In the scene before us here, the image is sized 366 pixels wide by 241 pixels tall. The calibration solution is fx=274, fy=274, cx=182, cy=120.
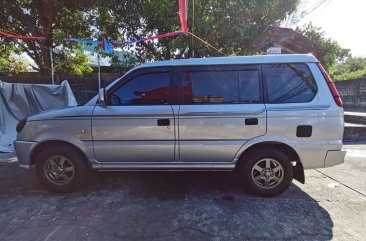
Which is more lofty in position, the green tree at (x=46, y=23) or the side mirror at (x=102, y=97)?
the green tree at (x=46, y=23)

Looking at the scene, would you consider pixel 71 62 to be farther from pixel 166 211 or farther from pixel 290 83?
pixel 290 83

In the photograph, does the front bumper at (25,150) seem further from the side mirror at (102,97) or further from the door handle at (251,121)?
the door handle at (251,121)

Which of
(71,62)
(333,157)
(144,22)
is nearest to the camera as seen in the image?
(333,157)

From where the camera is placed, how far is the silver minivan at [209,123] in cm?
380

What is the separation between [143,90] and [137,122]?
1.61 ft

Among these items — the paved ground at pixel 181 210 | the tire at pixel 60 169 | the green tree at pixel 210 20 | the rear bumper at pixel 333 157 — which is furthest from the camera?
the green tree at pixel 210 20

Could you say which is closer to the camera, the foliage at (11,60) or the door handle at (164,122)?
the door handle at (164,122)

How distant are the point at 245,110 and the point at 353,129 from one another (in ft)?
23.4

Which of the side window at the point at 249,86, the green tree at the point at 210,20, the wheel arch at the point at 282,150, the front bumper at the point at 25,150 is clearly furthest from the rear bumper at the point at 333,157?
the green tree at the point at 210,20

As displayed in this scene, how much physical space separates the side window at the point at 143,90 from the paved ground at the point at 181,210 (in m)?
1.42

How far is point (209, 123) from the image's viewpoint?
3852mm

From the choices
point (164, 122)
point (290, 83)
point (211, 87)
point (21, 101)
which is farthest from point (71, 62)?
point (290, 83)

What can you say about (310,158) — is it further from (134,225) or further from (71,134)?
(71,134)

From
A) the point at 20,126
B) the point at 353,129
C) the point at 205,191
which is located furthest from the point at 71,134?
the point at 353,129
